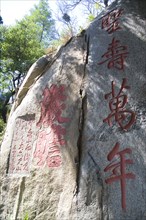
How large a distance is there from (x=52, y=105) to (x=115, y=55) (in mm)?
1341

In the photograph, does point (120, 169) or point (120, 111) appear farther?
point (120, 111)

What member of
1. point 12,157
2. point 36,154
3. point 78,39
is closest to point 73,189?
point 36,154

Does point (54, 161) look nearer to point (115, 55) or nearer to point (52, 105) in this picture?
point (52, 105)

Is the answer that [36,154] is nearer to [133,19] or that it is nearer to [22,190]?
[22,190]

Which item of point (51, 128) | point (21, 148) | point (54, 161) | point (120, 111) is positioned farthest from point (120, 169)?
point (21, 148)

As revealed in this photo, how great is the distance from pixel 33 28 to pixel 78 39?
34.5 feet

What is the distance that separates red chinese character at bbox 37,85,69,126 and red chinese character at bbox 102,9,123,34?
127 centimetres

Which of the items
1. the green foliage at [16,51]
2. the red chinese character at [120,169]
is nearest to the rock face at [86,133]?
the red chinese character at [120,169]

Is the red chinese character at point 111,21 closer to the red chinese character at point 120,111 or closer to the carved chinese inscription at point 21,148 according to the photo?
the red chinese character at point 120,111

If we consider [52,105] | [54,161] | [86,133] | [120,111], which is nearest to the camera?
[120,111]

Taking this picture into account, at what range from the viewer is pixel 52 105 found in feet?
15.2

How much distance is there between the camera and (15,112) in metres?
5.41

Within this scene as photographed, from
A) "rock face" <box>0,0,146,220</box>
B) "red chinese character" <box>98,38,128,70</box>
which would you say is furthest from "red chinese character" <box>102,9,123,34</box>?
"red chinese character" <box>98,38,128,70</box>

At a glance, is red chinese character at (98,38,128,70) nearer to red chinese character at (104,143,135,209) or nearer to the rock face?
the rock face
